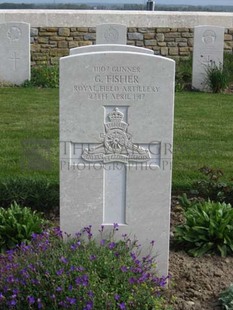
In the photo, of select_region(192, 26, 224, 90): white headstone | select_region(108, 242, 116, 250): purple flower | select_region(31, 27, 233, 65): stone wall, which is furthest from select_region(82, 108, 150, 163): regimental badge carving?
select_region(31, 27, 233, 65): stone wall

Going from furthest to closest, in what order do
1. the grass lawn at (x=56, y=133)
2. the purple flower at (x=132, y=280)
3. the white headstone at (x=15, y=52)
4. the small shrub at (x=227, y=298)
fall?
the white headstone at (x=15, y=52) < the grass lawn at (x=56, y=133) < the small shrub at (x=227, y=298) < the purple flower at (x=132, y=280)

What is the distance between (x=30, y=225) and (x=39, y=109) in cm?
602

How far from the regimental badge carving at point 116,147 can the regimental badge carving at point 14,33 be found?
31.0ft

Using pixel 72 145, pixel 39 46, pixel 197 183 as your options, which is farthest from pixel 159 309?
pixel 39 46

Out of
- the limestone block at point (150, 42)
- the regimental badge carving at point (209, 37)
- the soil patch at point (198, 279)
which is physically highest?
the regimental badge carving at point (209, 37)

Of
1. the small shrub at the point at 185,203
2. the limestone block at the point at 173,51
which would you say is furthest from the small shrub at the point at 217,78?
the small shrub at the point at 185,203

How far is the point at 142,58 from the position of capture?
13.5ft

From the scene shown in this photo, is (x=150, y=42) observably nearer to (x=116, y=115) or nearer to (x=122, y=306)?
(x=116, y=115)

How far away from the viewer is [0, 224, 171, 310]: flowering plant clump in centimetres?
362

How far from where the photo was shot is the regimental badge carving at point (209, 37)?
1355 centimetres

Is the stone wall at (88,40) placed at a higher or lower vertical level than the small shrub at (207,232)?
higher

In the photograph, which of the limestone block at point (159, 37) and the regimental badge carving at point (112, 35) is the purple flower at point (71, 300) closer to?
the regimental badge carving at point (112, 35)

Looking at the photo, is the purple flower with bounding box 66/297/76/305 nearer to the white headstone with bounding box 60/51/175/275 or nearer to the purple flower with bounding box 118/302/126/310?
the purple flower with bounding box 118/302/126/310

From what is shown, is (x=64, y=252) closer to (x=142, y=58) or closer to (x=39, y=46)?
(x=142, y=58)
